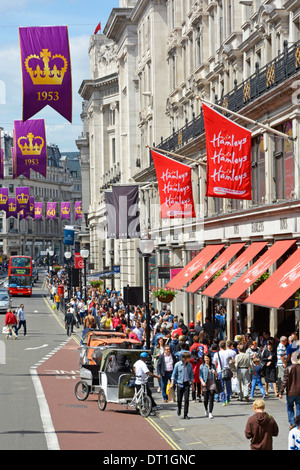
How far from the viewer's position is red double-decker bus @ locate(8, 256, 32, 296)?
90.2 metres

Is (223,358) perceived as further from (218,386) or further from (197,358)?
(218,386)

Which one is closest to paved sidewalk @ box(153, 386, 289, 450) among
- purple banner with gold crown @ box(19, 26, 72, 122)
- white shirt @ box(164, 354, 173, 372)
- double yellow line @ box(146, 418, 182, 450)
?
double yellow line @ box(146, 418, 182, 450)

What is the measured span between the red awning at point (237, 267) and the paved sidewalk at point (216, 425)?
25.4ft

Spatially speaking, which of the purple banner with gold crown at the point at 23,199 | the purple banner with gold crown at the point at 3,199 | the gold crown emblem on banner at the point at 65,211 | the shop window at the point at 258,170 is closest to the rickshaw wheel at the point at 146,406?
the shop window at the point at 258,170

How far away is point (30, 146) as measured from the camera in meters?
40.8

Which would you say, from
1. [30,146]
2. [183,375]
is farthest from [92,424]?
[30,146]

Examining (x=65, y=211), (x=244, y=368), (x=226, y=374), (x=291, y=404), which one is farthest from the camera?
(x=65, y=211)

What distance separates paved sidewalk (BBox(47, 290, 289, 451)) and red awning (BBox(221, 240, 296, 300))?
5.04 m

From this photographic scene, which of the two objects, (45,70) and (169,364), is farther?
(45,70)

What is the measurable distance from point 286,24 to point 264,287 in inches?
361

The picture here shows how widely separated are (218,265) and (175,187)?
12.1ft

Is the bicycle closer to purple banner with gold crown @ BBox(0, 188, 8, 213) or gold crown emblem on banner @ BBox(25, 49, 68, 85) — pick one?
Result: gold crown emblem on banner @ BBox(25, 49, 68, 85)

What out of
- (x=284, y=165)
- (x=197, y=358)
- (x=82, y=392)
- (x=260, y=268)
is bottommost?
(x=82, y=392)
